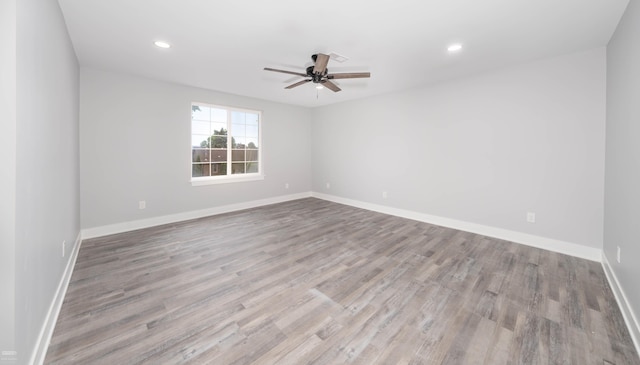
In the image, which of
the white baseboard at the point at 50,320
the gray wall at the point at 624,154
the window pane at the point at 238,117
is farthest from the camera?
the window pane at the point at 238,117

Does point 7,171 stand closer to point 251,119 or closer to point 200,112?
point 200,112

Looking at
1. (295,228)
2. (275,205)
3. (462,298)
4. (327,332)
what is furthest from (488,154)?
(275,205)

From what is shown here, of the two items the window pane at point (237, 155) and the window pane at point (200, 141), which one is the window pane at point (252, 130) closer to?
the window pane at point (237, 155)

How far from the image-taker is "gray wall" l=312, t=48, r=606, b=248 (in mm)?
2912

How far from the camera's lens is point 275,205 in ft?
18.7

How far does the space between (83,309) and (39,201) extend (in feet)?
3.18

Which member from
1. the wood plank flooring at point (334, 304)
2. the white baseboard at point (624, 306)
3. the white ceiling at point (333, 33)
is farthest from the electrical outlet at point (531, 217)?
the white ceiling at point (333, 33)

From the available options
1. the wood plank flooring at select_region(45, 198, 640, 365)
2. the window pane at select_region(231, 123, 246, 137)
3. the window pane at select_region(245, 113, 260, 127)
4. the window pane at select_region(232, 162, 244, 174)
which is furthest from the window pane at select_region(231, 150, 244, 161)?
the wood plank flooring at select_region(45, 198, 640, 365)

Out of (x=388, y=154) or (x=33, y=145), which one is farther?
(x=388, y=154)

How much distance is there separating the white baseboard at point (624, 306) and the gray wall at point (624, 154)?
4 cm

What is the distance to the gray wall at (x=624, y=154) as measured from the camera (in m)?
1.82

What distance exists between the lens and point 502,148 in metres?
3.52

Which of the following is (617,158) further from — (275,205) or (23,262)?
(275,205)

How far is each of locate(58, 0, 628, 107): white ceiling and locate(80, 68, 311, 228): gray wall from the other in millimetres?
421
